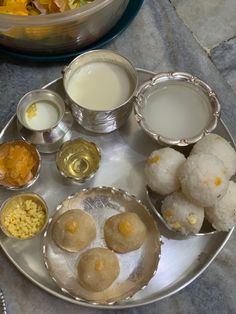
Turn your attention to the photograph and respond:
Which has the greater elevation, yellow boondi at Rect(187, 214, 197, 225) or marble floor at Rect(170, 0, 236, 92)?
marble floor at Rect(170, 0, 236, 92)

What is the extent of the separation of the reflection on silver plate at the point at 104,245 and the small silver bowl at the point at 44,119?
125 millimetres

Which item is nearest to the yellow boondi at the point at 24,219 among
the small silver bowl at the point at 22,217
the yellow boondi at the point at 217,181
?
the small silver bowl at the point at 22,217

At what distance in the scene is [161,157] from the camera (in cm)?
87

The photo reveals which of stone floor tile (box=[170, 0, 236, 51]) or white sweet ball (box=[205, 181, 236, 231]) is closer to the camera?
white sweet ball (box=[205, 181, 236, 231])

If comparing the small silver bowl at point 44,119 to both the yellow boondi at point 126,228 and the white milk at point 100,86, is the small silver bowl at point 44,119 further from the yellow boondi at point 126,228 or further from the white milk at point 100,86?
the yellow boondi at point 126,228

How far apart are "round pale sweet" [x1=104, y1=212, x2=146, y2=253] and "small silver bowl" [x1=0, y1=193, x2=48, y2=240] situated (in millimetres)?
122

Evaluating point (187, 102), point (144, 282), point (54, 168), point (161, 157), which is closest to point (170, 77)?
point (187, 102)

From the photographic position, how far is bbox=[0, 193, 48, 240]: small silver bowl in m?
0.89

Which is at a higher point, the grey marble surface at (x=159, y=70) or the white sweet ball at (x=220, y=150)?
the white sweet ball at (x=220, y=150)

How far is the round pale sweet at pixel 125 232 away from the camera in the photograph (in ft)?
2.85

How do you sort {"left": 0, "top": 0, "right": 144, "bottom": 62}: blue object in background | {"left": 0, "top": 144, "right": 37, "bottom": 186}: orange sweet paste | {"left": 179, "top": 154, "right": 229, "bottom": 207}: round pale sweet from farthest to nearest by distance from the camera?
{"left": 0, "top": 0, "right": 144, "bottom": 62}: blue object in background → {"left": 0, "top": 144, "right": 37, "bottom": 186}: orange sweet paste → {"left": 179, "top": 154, "right": 229, "bottom": 207}: round pale sweet

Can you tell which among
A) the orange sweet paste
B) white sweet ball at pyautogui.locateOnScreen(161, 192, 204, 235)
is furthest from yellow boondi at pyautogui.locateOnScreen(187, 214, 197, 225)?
the orange sweet paste

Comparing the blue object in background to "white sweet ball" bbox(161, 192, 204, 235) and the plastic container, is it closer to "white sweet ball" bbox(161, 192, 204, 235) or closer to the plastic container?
the plastic container

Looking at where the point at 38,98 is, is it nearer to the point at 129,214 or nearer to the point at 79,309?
the point at 129,214
